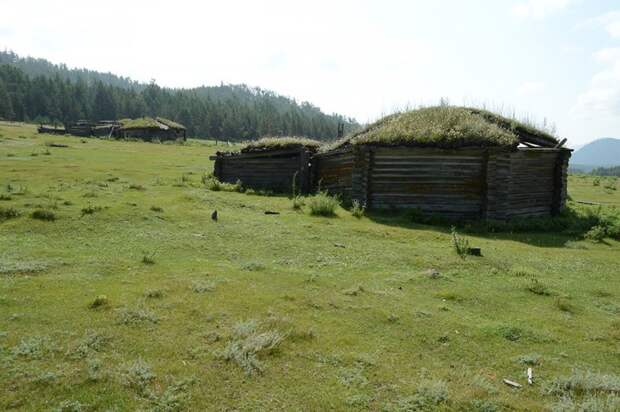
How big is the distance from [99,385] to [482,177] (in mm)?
16541

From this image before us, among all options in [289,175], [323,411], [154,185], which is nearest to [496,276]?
[323,411]

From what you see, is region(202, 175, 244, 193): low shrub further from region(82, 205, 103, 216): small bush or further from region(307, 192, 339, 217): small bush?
region(82, 205, 103, 216): small bush

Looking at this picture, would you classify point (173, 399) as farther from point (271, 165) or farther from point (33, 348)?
point (271, 165)

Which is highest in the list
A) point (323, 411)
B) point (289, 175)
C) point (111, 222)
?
→ point (289, 175)

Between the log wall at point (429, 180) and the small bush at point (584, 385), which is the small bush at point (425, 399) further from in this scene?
the log wall at point (429, 180)

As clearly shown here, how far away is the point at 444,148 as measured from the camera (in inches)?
749

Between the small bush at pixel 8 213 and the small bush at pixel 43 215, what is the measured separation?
53 cm

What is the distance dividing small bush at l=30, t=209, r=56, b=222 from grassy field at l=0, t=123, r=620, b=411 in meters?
0.03

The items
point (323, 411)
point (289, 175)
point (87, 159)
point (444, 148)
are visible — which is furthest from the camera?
point (87, 159)

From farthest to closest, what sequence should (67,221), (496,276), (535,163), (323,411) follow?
(535,163) → (67,221) → (496,276) → (323,411)

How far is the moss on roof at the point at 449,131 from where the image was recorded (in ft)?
61.8

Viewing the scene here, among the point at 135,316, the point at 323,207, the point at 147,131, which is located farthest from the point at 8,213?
the point at 147,131

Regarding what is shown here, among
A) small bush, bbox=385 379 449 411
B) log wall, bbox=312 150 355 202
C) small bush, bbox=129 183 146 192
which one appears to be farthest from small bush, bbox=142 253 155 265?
log wall, bbox=312 150 355 202

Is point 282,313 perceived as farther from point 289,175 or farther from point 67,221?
point 289,175
